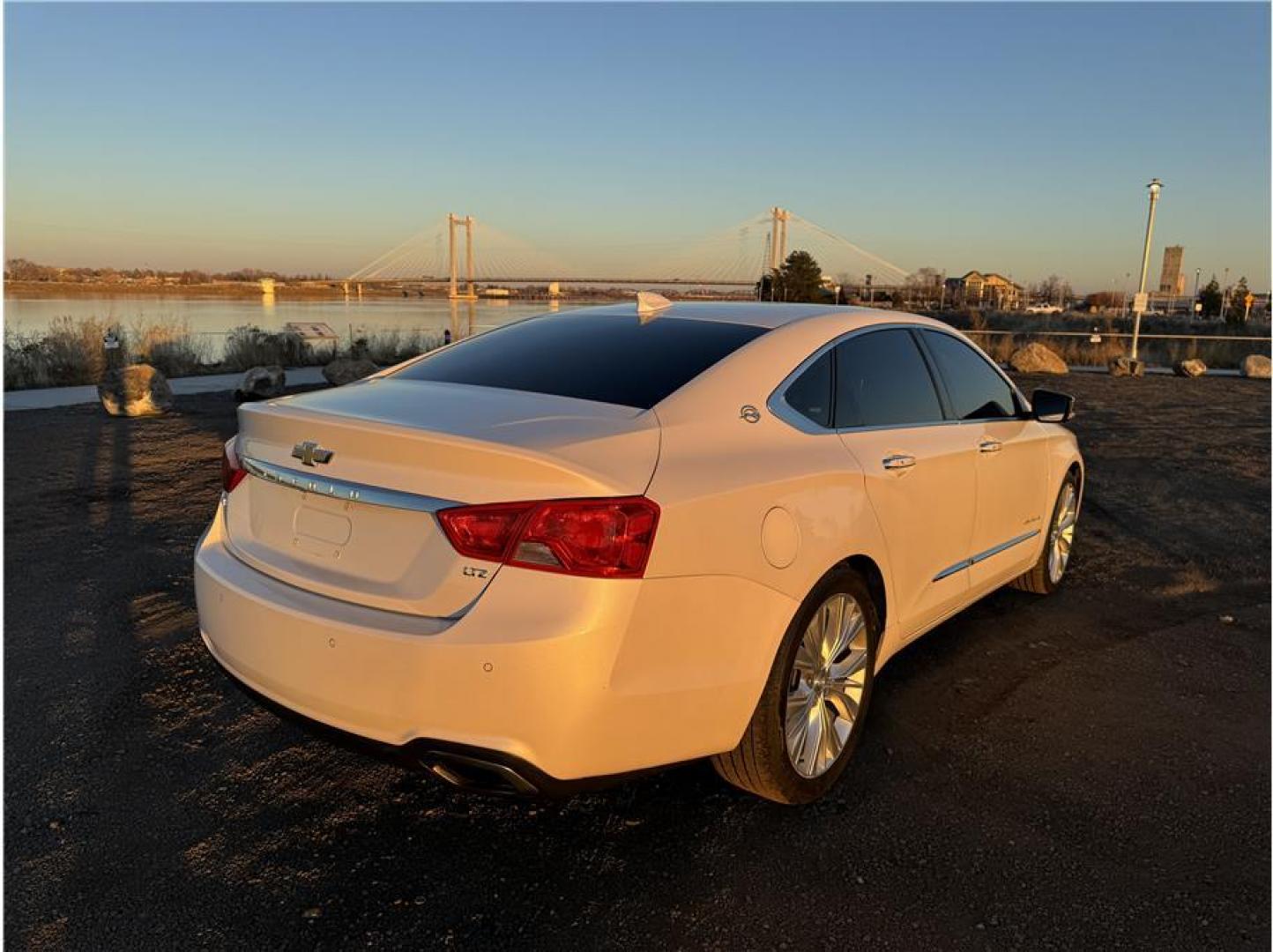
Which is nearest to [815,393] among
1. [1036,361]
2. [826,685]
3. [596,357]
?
[596,357]

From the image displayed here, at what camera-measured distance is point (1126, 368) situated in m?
20.9

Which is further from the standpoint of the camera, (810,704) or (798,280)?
(798,280)

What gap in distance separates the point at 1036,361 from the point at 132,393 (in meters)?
18.4

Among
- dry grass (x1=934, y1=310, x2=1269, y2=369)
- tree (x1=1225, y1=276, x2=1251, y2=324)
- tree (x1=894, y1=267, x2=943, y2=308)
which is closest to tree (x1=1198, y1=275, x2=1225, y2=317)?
tree (x1=1225, y1=276, x2=1251, y2=324)

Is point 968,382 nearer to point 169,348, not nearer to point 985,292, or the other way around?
point 169,348

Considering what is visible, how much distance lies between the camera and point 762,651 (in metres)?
2.58

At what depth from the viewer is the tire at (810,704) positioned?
269 cm

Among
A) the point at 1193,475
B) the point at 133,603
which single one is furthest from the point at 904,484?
the point at 1193,475

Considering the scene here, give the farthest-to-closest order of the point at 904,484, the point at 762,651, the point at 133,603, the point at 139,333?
1. the point at 139,333
2. the point at 133,603
3. the point at 904,484
4. the point at 762,651

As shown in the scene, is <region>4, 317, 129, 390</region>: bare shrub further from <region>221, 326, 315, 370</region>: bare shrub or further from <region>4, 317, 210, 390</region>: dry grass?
<region>221, 326, 315, 370</region>: bare shrub

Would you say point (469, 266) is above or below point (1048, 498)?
above

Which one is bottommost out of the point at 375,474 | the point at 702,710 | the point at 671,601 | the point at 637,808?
the point at 637,808

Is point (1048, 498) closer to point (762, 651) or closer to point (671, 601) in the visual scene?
point (762, 651)

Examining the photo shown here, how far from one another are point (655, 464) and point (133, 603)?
367cm
